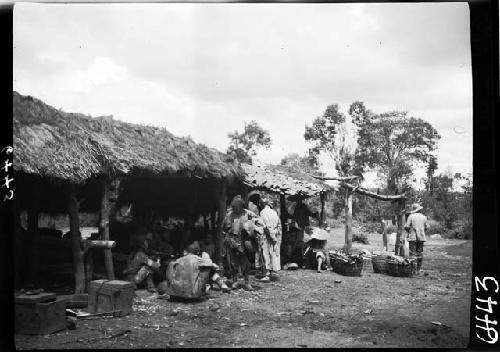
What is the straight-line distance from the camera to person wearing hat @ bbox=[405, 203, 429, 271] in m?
11.0

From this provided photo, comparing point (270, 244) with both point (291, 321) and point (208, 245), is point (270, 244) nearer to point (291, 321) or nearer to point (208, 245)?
point (208, 245)

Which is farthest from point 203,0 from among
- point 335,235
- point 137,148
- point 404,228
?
point 335,235

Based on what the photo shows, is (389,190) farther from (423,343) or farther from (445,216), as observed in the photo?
(423,343)

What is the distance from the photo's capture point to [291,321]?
7.19 metres

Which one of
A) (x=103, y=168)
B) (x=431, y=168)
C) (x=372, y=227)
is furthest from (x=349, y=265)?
(x=103, y=168)

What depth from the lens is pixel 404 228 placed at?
1162 cm

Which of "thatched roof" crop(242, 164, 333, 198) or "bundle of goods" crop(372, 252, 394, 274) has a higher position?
"thatched roof" crop(242, 164, 333, 198)

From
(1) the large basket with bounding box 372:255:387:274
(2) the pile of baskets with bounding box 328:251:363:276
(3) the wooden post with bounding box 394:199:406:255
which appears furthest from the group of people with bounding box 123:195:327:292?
(3) the wooden post with bounding box 394:199:406:255

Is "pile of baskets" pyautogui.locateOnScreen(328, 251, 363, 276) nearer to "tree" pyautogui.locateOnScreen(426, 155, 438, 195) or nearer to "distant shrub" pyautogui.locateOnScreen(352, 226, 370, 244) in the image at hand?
"tree" pyautogui.locateOnScreen(426, 155, 438, 195)

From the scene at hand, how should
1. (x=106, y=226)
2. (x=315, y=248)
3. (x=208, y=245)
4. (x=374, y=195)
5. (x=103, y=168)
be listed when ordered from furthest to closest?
(x=315, y=248), (x=374, y=195), (x=208, y=245), (x=106, y=226), (x=103, y=168)

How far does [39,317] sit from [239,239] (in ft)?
13.8

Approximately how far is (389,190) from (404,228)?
125cm

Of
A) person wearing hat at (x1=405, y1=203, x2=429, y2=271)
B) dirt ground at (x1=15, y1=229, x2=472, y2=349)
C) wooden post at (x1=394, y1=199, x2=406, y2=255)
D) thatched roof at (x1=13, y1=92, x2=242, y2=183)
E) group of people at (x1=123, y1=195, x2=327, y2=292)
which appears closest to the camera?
dirt ground at (x1=15, y1=229, x2=472, y2=349)

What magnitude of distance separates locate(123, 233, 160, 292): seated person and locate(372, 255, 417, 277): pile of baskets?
18.4ft
